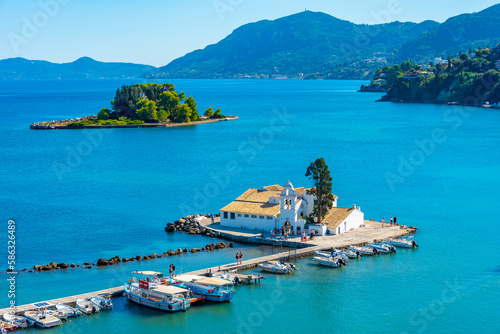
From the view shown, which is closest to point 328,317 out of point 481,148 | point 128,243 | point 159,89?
point 128,243

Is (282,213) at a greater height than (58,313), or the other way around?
(282,213)

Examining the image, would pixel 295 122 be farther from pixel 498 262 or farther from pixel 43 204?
pixel 498 262

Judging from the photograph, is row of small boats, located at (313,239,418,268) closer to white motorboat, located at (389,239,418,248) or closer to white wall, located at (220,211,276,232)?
white motorboat, located at (389,239,418,248)

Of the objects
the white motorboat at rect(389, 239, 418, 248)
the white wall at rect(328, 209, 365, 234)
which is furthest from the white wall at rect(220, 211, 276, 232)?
the white motorboat at rect(389, 239, 418, 248)

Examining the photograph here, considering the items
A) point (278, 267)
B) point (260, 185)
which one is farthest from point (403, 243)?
point (260, 185)

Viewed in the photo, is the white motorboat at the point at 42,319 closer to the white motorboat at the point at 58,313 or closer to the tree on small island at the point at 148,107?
the white motorboat at the point at 58,313

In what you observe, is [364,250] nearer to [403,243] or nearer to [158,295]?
[403,243]

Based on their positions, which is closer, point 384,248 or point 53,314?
point 53,314

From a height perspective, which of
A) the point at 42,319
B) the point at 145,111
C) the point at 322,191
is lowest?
the point at 42,319
